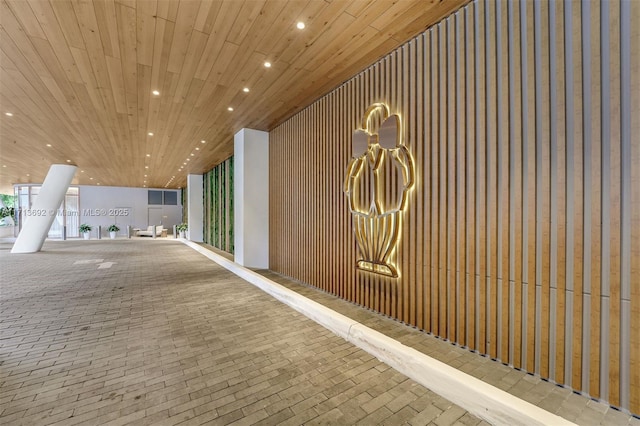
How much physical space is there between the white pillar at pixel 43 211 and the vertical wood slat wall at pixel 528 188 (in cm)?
1395

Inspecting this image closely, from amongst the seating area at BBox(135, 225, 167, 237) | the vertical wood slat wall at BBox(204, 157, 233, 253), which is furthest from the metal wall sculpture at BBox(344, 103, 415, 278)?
the seating area at BBox(135, 225, 167, 237)

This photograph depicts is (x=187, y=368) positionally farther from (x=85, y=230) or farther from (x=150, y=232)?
(x=85, y=230)

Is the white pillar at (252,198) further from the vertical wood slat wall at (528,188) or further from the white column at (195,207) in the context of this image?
the white column at (195,207)

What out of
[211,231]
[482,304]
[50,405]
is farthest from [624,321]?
[211,231]

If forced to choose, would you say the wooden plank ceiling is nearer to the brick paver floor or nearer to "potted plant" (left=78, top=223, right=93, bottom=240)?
the brick paver floor

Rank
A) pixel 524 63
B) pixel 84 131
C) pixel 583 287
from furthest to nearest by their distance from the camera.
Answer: pixel 84 131, pixel 524 63, pixel 583 287

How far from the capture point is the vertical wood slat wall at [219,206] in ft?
37.1

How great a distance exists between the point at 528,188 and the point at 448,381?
1925 millimetres

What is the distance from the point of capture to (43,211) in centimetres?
1136

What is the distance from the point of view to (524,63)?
2.72 m

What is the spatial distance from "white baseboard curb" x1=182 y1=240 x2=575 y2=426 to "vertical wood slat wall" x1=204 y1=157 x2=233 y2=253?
27.9 feet

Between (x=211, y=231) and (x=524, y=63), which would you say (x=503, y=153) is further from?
(x=211, y=231)

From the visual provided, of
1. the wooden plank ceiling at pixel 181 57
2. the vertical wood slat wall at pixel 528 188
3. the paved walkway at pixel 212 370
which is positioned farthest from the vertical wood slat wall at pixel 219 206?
the vertical wood slat wall at pixel 528 188

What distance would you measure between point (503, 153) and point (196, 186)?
1598cm
